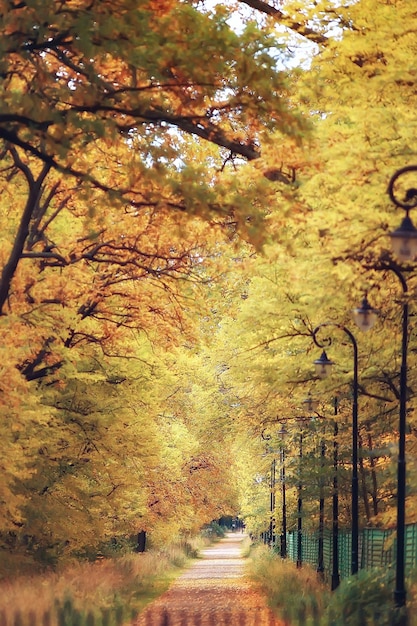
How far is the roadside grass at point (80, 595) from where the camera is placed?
22547mm

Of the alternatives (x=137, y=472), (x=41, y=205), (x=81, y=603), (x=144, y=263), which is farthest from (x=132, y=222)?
(x=137, y=472)

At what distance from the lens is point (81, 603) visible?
26.0m

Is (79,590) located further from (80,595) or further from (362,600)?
(362,600)

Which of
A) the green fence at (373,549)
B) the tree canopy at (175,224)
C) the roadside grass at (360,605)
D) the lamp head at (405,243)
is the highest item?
the tree canopy at (175,224)

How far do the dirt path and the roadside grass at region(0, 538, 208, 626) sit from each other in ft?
2.22

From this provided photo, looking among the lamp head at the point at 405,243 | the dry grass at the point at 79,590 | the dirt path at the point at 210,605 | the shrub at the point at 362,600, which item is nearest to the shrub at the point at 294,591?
the dirt path at the point at 210,605

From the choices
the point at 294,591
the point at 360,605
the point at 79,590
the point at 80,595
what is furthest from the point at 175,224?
the point at 294,591

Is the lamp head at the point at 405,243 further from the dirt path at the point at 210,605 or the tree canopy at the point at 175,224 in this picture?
the dirt path at the point at 210,605

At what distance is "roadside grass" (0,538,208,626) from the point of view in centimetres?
2255

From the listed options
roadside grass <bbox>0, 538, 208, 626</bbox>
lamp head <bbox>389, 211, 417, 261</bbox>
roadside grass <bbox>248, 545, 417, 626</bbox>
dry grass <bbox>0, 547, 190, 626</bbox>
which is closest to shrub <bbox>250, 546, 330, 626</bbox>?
roadside grass <bbox>248, 545, 417, 626</bbox>

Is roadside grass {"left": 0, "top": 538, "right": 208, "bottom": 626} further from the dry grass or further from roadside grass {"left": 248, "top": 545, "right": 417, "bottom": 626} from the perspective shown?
roadside grass {"left": 248, "top": 545, "right": 417, "bottom": 626}

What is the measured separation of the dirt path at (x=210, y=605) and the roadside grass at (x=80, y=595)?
68 centimetres

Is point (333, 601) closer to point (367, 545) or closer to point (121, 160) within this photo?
point (121, 160)

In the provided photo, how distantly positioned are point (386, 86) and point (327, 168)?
2.16 m
